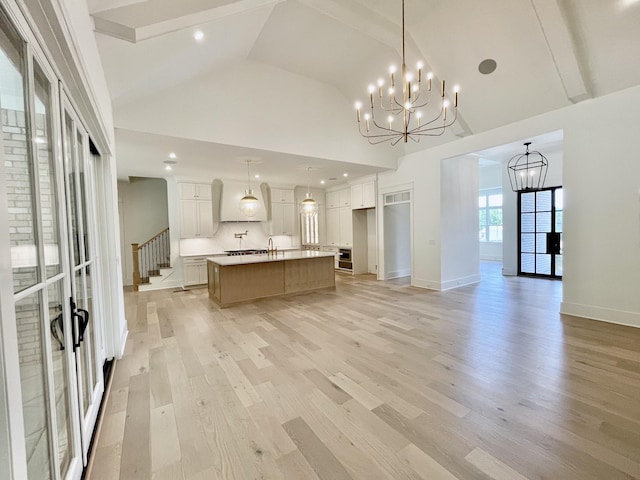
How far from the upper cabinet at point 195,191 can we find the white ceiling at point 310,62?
1265mm

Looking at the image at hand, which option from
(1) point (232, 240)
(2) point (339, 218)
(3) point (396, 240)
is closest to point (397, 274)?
(3) point (396, 240)

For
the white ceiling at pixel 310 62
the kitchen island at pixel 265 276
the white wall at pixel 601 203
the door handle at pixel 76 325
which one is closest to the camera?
the door handle at pixel 76 325

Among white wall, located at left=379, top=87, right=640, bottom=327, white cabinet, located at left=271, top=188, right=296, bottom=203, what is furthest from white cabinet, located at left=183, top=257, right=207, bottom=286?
white wall, located at left=379, top=87, right=640, bottom=327

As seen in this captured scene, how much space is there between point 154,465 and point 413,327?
10.7 feet

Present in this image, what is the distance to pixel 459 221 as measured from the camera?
21.7 feet

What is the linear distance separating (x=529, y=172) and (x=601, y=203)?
4.21 m

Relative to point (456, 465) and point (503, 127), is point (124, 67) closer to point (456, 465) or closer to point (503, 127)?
point (456, 465)

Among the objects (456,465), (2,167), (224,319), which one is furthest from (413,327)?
(2,167)

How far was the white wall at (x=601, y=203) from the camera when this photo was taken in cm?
382

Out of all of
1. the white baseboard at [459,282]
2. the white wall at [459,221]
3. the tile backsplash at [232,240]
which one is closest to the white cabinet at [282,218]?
the tile backsplash at [232,240]

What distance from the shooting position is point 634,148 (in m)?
3.78

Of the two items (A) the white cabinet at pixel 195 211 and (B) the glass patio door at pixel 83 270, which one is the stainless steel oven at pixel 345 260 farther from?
(B) the glass patio door at pixel 83 270

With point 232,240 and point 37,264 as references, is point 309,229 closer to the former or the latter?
point 232,240

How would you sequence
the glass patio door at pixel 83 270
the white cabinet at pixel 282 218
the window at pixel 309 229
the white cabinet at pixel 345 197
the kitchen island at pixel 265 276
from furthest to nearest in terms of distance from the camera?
the window at pixel 309 229 < the white cabinet at pixel 345 197 < the white cabinet at pixel 282 218 < the kitchen island at pixel 265 276 < the glass patio door at pixel 83 270
